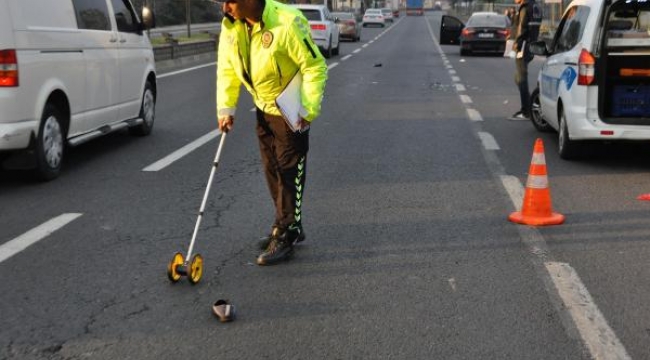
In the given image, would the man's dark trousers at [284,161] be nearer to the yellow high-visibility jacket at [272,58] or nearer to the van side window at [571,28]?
the yellow high-visibility jacket at [272,58]

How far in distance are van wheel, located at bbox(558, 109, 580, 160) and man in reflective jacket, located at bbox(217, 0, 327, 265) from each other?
4.17 m

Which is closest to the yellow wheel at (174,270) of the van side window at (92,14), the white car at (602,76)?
the van side window at (92,14)

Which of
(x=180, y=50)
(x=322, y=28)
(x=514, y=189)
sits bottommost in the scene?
(x=180, y=50)

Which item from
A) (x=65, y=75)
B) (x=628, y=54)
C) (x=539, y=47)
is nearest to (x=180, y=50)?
(x=539, y=47)

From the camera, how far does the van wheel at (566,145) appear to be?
8812mm

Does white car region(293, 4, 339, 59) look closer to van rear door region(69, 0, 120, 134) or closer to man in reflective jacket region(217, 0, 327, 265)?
van rear door region(69, 0, 120, 134)

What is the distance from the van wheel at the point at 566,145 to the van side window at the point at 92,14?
4.78 metres

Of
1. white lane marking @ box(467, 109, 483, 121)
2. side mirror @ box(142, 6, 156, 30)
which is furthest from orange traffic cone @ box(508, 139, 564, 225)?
white lane marking @ box(467, 109, 483, 121)

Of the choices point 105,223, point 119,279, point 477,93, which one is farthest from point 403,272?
point 477,93

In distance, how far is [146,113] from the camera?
10.7 metres

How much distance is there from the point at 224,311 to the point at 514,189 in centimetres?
388

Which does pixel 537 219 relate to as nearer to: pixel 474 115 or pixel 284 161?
pixel 284 161

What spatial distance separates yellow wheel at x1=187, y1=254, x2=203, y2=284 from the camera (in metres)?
4.81

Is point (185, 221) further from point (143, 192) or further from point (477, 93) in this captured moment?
point (477, 93)
